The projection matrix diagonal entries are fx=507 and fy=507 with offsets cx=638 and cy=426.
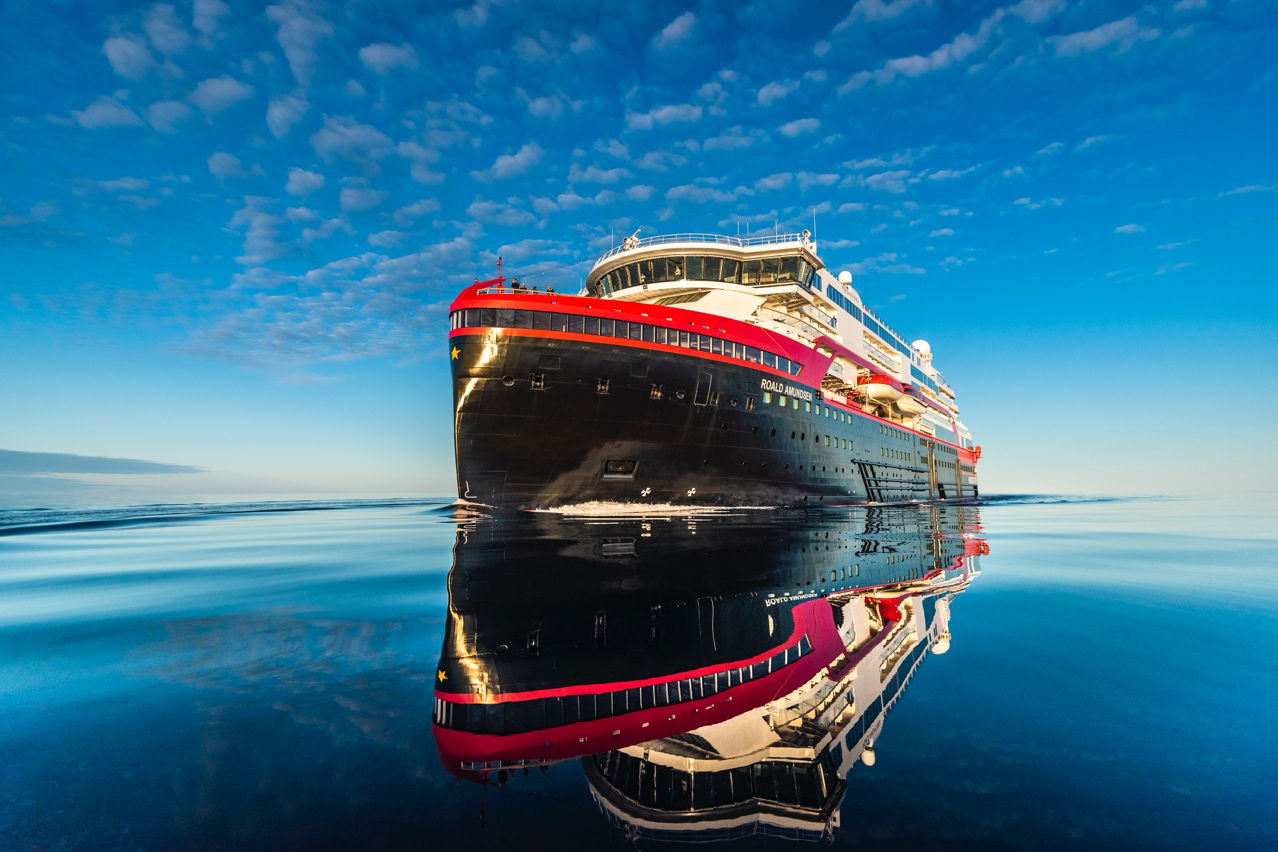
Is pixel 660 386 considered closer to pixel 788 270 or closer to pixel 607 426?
pixel 607 426

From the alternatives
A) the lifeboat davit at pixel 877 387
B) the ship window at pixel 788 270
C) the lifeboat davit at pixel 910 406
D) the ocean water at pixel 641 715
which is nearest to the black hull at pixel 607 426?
the ship window at pixel 788 270

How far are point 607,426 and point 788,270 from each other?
45.5 feet

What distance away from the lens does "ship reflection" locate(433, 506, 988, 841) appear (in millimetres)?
2385

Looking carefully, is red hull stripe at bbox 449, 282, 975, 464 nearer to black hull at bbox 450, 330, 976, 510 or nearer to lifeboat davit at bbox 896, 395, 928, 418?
black hull at bbox 450, 330, 976, 510

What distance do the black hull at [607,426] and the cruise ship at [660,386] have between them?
1.9 inches

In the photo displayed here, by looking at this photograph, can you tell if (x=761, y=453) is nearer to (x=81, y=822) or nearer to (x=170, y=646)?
(x=170, y=646)

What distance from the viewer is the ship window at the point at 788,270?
2542cm

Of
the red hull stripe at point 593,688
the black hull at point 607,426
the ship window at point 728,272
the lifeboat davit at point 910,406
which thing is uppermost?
the ship window at point 728,272

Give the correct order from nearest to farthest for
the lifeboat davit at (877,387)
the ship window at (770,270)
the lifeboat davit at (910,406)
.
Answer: the ship window at (770,270)
the lifeboat davit at (877,387)
the lifeboat davit at (910,406)

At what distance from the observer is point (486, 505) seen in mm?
18672

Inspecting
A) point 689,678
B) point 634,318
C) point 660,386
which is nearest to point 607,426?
point 660,386

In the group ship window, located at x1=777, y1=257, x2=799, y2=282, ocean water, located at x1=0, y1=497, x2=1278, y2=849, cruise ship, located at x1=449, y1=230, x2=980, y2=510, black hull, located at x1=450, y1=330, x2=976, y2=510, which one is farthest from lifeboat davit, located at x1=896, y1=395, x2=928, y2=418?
ocean water, located at x1=0, y1=497, x2=1278, y2=849

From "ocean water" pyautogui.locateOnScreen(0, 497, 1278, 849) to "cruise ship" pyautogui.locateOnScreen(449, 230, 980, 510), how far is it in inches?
414

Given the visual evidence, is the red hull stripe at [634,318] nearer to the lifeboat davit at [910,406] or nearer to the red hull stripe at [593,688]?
the red hull stripe at [593,688]
